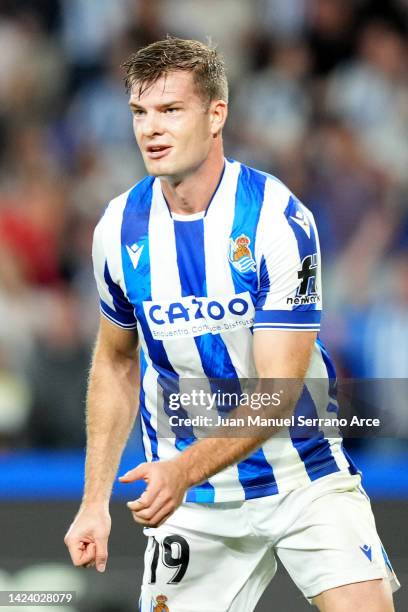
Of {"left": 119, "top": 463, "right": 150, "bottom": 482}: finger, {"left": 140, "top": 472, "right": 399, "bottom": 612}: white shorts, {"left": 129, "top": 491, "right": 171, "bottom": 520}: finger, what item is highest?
{"left": 119, "top": 463, "right": 150, "bottom": 482}: finger

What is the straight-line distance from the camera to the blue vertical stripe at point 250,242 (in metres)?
3.54

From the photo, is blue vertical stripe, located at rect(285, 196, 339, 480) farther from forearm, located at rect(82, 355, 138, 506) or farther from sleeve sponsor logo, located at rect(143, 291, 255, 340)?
forearm, located at rect(82, 355, 138, 506)

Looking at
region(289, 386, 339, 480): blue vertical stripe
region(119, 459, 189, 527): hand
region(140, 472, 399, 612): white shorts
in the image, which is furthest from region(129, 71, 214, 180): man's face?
region(140, 472, 399, 612): white shorts

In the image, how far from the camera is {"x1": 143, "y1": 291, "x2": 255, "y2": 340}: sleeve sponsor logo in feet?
11.7

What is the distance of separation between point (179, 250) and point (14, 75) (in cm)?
483

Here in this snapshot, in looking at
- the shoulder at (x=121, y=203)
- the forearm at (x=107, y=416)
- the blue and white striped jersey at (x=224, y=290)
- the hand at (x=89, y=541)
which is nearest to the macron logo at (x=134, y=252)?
the blue and white striped jersey at (x=224, y=290)

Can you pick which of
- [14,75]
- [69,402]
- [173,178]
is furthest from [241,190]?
[14,75]

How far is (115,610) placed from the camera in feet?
15.4

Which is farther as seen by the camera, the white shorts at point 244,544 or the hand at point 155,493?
the white shorts at point 244,544

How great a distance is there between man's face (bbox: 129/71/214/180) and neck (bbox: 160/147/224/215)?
0.08m

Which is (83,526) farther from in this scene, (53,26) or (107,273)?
(53,26)

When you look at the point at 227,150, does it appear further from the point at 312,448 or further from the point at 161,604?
the point at 161,604

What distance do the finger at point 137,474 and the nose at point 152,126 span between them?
101 centimetres
